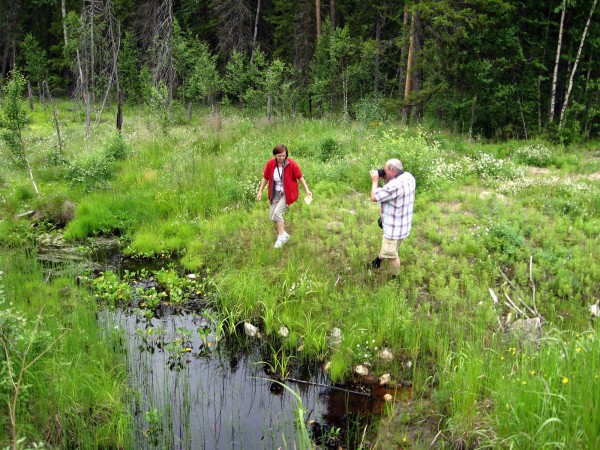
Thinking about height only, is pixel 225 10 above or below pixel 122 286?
above

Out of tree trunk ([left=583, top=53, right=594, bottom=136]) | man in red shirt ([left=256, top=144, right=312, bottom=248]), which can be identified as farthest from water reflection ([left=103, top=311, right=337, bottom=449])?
tree trunk ([left=583, top=53, right=594, bottom=136])

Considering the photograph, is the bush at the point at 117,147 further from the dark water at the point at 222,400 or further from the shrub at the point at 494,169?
the shrub at the point at 494,169

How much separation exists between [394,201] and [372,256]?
167 cm

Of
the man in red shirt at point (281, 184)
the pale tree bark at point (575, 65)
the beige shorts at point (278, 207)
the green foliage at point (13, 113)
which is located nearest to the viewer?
the man in red shirt at point (281, 184)

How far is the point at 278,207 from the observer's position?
9.29 m

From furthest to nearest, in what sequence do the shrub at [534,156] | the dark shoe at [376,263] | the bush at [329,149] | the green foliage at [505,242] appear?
1. the bush at [329,149]
2. the shrub at [534,156]
3. the green foliage at [505,242]
4. the dark shoe at [376,263]

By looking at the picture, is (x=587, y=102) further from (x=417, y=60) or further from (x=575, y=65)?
(x=417, y=60)

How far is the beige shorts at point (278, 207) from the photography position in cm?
930

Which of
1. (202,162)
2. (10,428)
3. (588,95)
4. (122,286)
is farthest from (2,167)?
(588,95)

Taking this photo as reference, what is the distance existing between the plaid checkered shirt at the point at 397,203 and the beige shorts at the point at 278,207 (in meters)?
2.43

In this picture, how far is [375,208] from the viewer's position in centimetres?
1047

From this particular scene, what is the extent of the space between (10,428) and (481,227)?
7761 millimetres

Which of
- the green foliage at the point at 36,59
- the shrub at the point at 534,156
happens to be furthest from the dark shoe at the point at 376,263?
the green foliage at the point at 36,59

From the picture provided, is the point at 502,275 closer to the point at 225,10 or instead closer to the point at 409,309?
the point at 409,309
